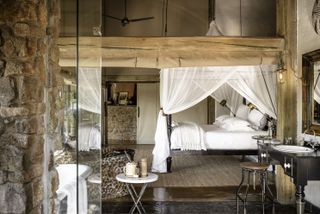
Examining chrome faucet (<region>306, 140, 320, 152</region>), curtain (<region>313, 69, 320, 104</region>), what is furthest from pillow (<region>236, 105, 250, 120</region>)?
chrome faucet (<region>306, 140, 320, 152</region>)

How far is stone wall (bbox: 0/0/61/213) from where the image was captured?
128 centimetres

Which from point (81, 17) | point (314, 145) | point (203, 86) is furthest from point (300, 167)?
point (203, 86)

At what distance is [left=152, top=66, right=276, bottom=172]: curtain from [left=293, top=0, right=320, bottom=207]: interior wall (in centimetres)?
93

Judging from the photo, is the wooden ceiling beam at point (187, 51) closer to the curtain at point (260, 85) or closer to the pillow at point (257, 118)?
the curtain at point (260, 85)

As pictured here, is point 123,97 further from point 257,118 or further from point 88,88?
point 88,88

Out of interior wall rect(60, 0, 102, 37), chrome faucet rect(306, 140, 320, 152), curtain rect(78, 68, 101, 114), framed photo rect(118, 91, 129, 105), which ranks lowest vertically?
chrome faucet rect(306, 140, 320, 152)

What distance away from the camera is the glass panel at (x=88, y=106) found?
1835 mm

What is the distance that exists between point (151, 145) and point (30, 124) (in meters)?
8.23

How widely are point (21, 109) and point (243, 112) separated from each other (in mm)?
6314

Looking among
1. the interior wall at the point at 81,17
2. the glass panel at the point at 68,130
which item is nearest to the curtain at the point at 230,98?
the interior wall at the point at 81,17

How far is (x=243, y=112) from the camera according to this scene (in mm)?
7094

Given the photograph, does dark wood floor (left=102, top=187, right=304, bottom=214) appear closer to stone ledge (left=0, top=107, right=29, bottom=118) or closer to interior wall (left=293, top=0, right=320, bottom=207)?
interior wall (left=293, top=0, right=320, bottom=207)

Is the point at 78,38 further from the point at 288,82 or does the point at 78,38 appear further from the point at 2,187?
the point at 288,82

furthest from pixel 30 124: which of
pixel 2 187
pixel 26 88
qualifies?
pixel 2 187
